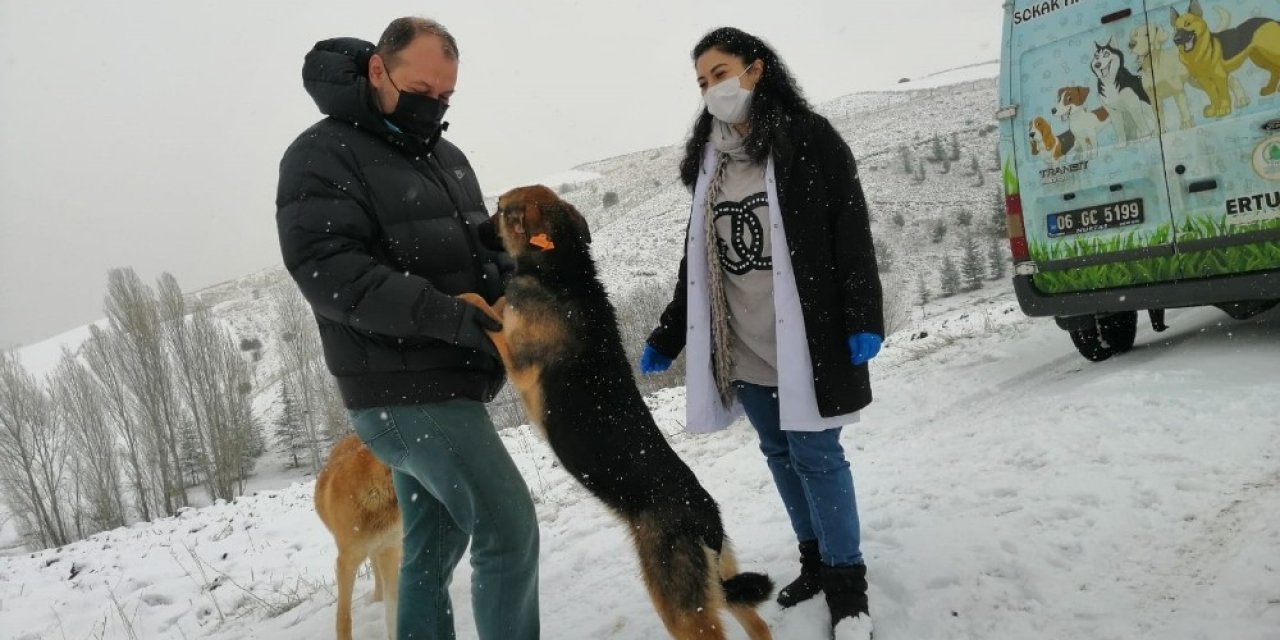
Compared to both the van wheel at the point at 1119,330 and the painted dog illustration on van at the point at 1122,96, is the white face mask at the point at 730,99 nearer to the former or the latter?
the painted dog illustration on van at the point at 1122,96

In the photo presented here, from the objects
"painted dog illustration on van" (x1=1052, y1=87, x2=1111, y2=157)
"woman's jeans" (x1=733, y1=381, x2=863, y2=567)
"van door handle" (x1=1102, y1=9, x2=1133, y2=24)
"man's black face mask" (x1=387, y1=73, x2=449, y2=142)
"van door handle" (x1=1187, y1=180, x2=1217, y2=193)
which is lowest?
"woman's jeans" (x1=733, y1=381, x2=863, y2=567)

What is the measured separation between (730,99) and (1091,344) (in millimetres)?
5275

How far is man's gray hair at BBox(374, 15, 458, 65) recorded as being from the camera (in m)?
2.36

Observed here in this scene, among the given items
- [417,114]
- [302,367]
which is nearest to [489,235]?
[417,114]

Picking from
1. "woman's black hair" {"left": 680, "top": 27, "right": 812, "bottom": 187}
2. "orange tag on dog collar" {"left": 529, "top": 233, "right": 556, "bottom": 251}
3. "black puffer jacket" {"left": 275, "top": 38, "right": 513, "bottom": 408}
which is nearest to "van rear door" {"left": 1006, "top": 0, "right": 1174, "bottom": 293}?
"woman's black hair" {"left": 680, "top": 27, "right": 812, "bottom": 187}

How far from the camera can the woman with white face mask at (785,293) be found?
8.79 ft

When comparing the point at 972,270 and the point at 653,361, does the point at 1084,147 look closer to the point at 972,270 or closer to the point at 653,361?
the point at 653,361

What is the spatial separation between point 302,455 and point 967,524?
42.6 meters

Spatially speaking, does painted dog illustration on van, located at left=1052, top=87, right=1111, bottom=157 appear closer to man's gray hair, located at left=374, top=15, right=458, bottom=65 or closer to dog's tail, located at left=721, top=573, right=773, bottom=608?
dog's tail, located at left=721, top=573, right=773, bottom=608

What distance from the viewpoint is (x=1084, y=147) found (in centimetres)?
540

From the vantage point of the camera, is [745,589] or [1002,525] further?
[1002,525]

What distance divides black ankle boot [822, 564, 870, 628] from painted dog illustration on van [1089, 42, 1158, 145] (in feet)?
14.9

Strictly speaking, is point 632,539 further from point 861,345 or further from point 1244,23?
point 1244,23

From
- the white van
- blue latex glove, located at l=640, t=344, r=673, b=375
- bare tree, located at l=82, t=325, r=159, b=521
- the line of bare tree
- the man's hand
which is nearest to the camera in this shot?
the man's hand
